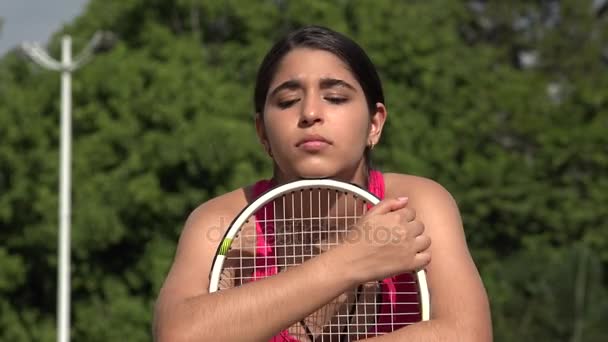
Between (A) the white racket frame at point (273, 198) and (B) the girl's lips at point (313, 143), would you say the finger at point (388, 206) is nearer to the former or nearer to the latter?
(A) the white racket frame at point (273, 198)

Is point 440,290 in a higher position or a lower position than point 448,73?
lower

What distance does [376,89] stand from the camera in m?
3.87

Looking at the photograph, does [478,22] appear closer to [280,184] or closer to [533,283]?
[533,283]

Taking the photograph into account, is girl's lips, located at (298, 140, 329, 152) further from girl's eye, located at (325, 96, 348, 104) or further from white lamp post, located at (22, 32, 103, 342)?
white lamp post, located at (22, 32, 103, 342)

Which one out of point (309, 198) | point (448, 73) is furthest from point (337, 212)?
point (448, 73)

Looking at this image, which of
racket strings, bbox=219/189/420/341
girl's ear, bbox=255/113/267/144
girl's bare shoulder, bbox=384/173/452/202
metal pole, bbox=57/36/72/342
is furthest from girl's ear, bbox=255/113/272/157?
metal pole, bbox=57/36/72/342

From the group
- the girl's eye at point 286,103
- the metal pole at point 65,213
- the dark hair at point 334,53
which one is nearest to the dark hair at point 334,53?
the dark hair at point 334,53

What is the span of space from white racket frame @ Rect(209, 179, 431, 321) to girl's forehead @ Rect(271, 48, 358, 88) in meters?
0.33

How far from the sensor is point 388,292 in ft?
12.2

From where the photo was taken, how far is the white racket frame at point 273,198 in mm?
3531

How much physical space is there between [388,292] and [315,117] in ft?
1.89

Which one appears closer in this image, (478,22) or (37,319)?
(37,319)

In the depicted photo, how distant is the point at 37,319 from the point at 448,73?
12289 millimetres

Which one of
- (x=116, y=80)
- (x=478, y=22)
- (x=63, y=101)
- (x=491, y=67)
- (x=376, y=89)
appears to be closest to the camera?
(x=376, y=89)
